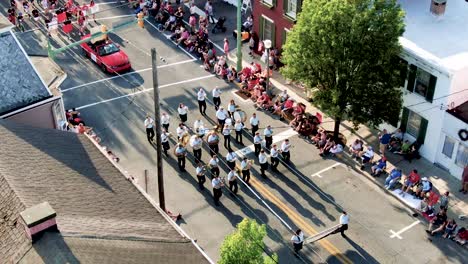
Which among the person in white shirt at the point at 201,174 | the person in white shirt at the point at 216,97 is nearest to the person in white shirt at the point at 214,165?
the person in white shirt at the point at 201,174

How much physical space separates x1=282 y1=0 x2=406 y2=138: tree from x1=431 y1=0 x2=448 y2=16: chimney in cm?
472

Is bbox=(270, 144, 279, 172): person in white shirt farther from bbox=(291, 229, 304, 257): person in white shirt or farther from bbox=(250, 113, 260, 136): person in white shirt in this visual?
bbox=(291, 229, 304, 257): person in white shirt

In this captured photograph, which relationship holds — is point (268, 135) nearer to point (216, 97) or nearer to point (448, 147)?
point (216, 97)

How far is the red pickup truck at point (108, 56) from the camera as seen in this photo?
1425 inches

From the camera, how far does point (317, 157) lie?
2970 centimetres

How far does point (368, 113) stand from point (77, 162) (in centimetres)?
1359

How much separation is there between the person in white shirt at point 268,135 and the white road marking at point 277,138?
77 centimetres

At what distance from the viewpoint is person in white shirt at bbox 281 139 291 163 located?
2870cm

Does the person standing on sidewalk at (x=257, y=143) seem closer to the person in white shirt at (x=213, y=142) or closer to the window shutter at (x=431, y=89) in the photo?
the person in white shirt at (x=213, y=142)

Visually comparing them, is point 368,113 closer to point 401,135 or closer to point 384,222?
point 401,135

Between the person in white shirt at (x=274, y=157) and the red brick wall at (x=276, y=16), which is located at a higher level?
the red brick wall at (x=276, y=16)

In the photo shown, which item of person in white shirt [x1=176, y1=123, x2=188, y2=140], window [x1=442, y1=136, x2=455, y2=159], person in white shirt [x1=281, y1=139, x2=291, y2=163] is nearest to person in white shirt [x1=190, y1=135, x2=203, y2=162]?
person in white shirt [x1=176, y1=123, x2=188, y2=140]

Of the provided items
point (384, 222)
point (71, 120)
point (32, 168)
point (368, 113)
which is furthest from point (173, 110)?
point (32, 168)

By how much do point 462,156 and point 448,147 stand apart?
0.75 meters
